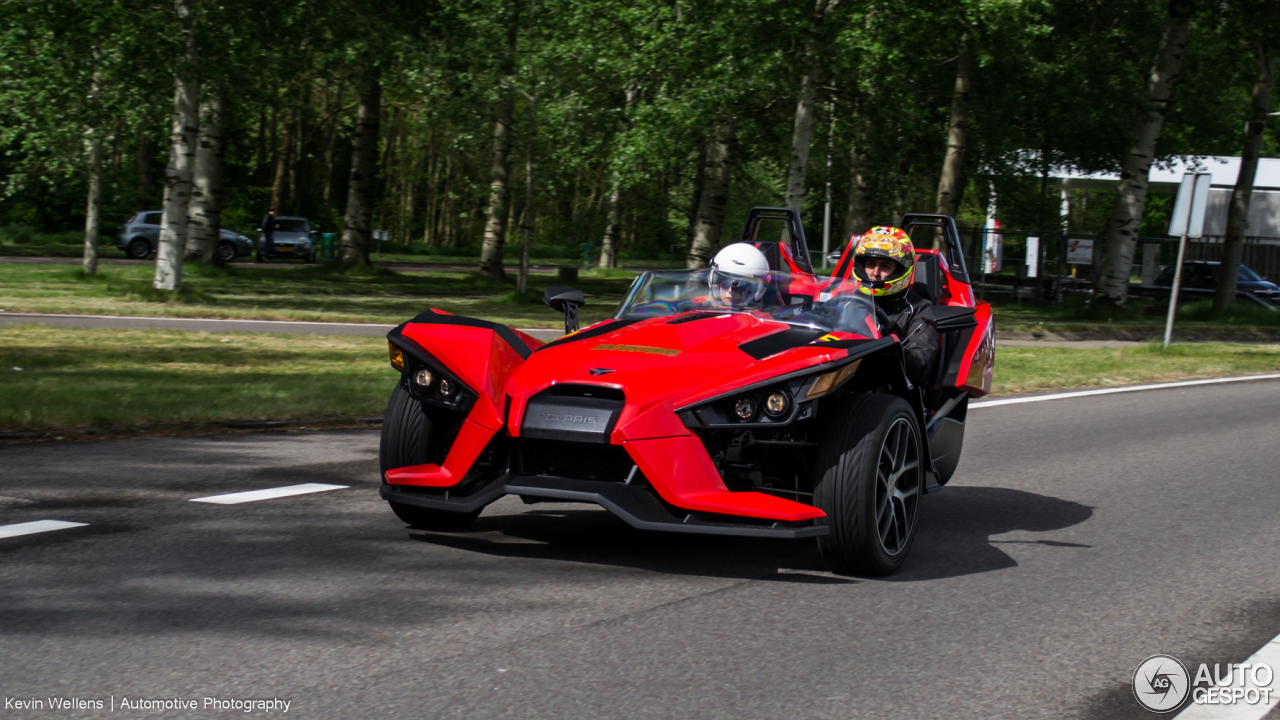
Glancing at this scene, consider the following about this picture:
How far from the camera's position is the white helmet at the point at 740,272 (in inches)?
271

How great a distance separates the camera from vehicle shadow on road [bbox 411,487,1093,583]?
5895 millimetres

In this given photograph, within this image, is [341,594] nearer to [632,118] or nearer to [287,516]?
[287,516]

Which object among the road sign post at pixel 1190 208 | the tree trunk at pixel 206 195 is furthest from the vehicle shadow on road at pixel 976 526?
the tree trunk at pixel 206 195

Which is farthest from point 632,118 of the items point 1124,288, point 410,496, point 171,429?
point 410,496

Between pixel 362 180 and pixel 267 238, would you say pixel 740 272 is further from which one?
pixel 267 238

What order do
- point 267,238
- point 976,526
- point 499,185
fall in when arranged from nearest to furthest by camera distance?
point 976,526, point 499,185, point 267,238

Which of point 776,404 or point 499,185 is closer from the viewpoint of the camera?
point 776,404

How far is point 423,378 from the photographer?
5.99 meters

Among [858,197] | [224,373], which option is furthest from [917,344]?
[858,197]

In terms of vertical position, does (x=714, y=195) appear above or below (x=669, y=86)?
below

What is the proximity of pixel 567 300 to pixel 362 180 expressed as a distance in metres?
27.5

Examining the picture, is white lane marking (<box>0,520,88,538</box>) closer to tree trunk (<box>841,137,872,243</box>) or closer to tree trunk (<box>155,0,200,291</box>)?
tree trunk (<box>155,0,200,291</box>)

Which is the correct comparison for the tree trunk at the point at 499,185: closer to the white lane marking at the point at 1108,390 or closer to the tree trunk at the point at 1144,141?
the tree trunk at the point at 1144,141

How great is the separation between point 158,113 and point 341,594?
2086 centimetres
